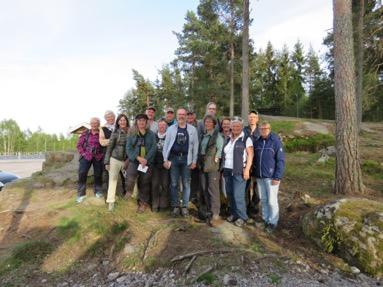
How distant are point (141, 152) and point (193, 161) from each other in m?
1.03

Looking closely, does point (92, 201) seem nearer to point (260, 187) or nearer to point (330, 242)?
point (260, 187)

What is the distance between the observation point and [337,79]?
6965 mm

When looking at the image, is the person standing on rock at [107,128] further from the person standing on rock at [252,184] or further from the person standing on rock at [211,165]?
the person standing on rock at [252,184]

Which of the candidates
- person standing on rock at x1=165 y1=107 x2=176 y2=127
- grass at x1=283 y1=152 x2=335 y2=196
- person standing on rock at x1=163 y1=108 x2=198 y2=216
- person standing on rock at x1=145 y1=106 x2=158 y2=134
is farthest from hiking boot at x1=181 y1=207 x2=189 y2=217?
grass at x1=283 y1=152 x2=335 y2=196

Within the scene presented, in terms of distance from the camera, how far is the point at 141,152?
6117 millimetres

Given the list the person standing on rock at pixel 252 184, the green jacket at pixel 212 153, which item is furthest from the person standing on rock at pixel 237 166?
the person standing on rock at pixel 252 184

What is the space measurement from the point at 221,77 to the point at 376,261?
2206 centimetres

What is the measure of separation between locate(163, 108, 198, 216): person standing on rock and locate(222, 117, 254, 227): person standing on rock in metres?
0.58

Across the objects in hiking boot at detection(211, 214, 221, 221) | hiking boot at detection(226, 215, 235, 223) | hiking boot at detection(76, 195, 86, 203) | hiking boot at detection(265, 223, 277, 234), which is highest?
hiking boot at detection(76, 195, 86, 203)

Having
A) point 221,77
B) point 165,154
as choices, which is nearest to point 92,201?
point 165,154

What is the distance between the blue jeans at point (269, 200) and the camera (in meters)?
5.20

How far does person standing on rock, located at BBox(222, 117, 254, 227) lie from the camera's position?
17.6 ft

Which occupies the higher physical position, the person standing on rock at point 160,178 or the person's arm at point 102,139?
the person's arm at point 102,139

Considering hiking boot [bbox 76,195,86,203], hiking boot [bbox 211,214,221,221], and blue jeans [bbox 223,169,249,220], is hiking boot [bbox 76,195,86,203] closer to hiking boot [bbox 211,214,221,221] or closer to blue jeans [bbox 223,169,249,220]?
hiking boot [bbox 211,214,221,221]
